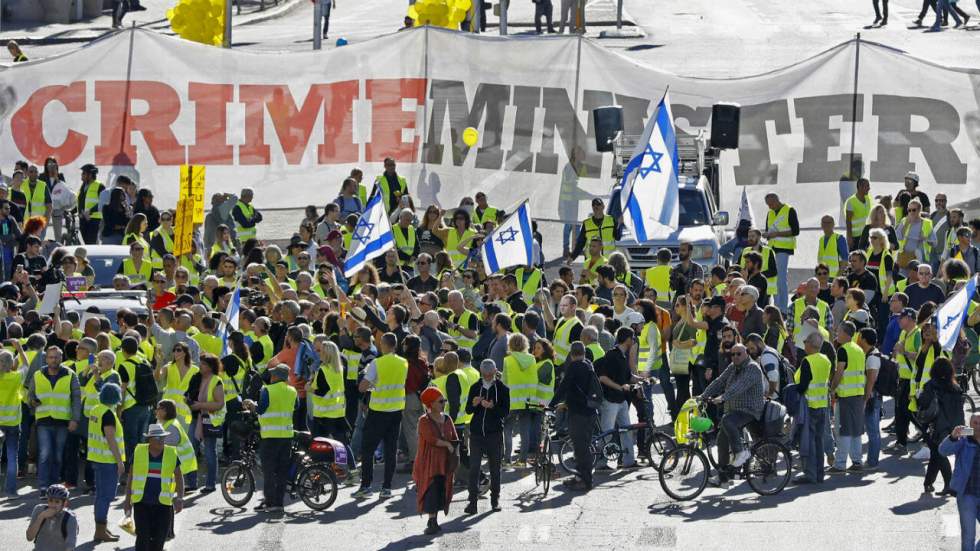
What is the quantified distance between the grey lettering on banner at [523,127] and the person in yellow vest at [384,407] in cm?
1025

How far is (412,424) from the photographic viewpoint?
20.8m

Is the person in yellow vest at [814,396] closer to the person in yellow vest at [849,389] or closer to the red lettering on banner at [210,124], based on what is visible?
the person in yellow vest at [849,389]

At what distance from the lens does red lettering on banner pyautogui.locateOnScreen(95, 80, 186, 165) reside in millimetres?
29547

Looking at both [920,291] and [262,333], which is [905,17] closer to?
[920,291]

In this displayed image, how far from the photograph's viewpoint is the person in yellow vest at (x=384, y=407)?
1972 centimetres

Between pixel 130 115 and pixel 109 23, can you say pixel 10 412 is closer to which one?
pixel 130 115

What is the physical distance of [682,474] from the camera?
63.9 ft

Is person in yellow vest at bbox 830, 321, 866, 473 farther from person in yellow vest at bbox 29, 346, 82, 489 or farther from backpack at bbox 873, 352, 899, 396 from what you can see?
person in yellow vest at bbox 29, 346, 82, 489

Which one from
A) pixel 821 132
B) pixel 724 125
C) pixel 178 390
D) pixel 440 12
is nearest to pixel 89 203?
pixel 178 390

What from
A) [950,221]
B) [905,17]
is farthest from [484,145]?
[905,17]

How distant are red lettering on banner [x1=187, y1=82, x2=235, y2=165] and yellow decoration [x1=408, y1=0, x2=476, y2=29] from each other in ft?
45.3

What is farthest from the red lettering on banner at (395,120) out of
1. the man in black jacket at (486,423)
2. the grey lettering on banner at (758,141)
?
the man in black jacket at (486,423)

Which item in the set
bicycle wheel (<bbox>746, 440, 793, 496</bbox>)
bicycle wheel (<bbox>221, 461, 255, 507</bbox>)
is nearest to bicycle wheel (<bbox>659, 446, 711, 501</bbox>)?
bicycle wheel (<bbox>746, 440, 793, 496</bbox>)

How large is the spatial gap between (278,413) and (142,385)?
1.74m
